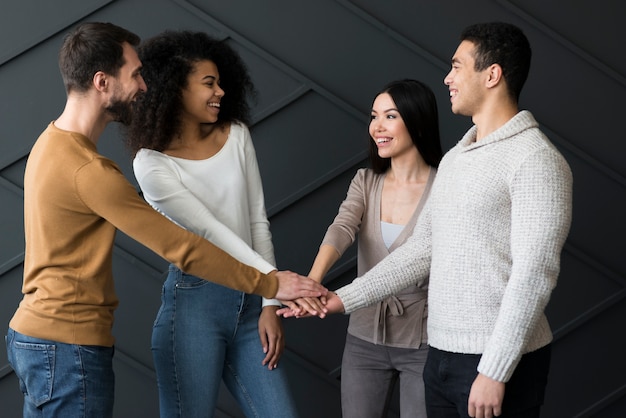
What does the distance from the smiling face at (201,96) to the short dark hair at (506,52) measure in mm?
748

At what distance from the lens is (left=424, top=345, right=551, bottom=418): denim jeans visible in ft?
5.48

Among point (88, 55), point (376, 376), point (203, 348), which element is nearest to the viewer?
point (88, 55)

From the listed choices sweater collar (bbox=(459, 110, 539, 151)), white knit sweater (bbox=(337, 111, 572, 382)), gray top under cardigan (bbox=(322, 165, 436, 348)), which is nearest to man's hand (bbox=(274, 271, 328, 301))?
gray top under cardigan (bbox=(322, 165, 436, 348))

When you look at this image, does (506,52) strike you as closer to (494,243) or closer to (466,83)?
(466,83)

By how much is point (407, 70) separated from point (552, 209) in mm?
1447

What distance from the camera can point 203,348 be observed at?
2088 mm

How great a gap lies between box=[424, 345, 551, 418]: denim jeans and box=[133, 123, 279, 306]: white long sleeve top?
58cm

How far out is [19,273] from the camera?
9.52 ft

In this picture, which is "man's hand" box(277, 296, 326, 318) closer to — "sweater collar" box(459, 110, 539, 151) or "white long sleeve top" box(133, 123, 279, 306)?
"white long sleeve top" box(133, 123, 279, 306)

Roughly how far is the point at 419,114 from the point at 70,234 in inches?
43.3

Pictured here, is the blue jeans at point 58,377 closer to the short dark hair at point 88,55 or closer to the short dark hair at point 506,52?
the short dark hair at point 88,55

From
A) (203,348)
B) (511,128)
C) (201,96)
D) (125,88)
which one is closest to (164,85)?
(201,96)

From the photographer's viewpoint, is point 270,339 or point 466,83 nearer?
point 466,83

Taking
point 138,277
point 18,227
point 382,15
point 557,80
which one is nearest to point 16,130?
point 18,227
